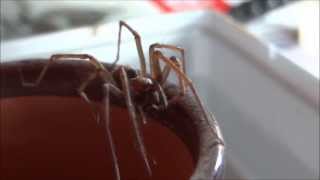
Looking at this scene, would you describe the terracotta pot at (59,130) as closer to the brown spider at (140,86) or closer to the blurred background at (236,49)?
the brown spider at (140,86)

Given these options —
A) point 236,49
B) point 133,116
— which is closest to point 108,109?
point 133,116

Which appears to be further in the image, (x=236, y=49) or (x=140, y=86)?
(x=236, y=49)

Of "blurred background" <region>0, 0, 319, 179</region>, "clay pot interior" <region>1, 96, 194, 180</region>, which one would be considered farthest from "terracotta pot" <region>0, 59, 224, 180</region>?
"blurred background" <region>0, 0, 319, 179</region>

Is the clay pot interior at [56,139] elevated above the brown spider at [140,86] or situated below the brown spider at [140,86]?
below

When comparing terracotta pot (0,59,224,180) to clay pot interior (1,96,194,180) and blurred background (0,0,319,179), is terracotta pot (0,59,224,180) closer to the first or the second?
clay pot interior (1,96,194,180)

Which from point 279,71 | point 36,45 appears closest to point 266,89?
point 279,71

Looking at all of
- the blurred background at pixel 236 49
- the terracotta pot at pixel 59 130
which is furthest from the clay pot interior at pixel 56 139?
the blurred background at pixel 236 49

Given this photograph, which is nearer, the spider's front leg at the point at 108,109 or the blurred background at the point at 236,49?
the spider's front leg at the point at 108,109

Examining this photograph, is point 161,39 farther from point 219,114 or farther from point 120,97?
point 120,97

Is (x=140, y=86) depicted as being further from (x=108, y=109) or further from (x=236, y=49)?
(x=236, y=49)
